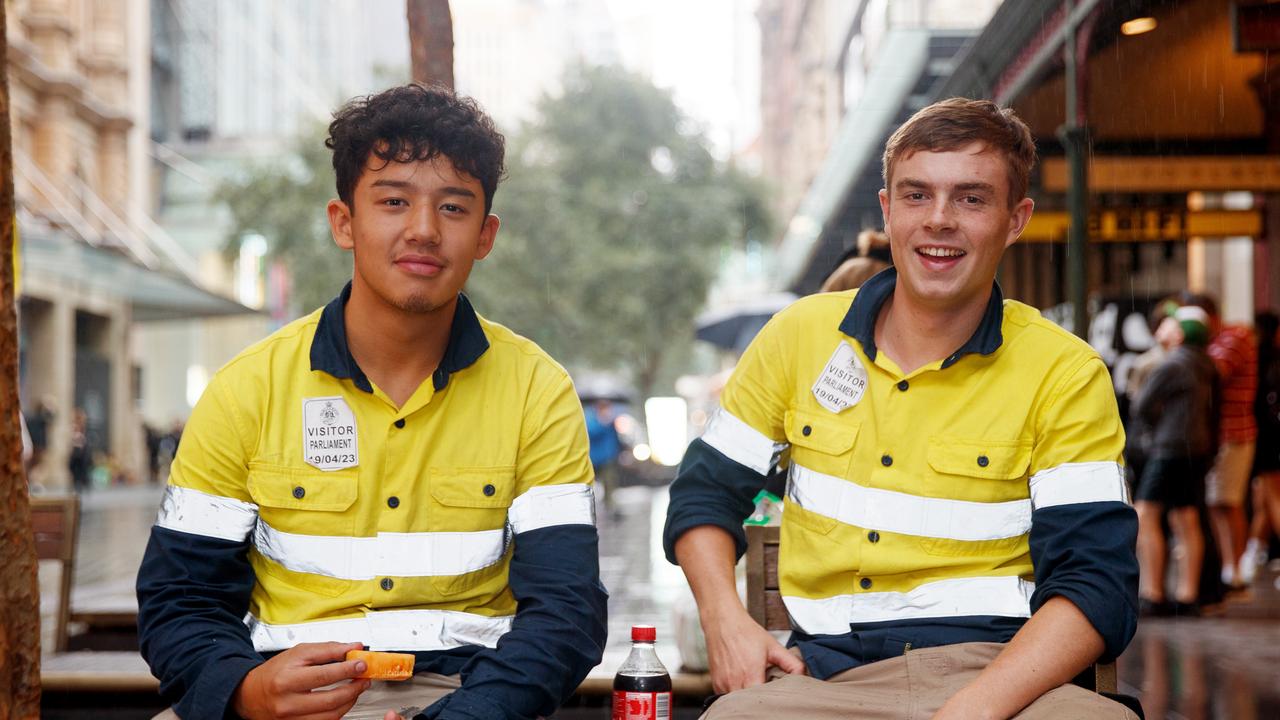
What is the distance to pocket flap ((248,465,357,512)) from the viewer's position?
9.09 feet

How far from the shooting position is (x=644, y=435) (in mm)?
46281

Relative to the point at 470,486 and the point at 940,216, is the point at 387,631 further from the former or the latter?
the point at 940,216

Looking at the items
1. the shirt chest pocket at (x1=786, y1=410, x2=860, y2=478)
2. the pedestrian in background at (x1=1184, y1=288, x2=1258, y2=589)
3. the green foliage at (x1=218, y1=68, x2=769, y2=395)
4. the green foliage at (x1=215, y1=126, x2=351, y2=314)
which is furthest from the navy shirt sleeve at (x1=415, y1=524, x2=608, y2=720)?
the green foliage at (x1=218, y1=68, x2=769, y2=395)

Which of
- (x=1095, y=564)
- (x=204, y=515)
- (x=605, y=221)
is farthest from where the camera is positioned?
(x=605, y=221)

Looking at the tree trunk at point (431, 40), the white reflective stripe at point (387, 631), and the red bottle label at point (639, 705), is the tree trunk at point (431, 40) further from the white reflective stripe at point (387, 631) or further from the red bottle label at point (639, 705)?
the red bottle label at point (639, 705)

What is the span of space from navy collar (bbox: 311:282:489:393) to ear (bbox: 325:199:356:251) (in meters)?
0.10

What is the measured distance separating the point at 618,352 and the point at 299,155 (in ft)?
34.5

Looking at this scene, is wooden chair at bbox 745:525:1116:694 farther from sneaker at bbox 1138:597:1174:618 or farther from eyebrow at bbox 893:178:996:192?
sneaker at bbox 1138:597:1174:618

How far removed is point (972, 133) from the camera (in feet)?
9.25

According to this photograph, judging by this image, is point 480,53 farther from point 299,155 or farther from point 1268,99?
point 1268,99

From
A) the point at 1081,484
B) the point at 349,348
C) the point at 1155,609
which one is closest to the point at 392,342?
the point at 349,348

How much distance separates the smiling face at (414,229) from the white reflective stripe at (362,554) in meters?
0.46

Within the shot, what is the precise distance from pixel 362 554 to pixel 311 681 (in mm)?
348

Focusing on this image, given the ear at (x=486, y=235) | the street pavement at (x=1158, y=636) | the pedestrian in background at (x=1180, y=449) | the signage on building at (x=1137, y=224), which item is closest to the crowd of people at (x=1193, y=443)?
the pedestrian in background at (x=1180, y=449)
